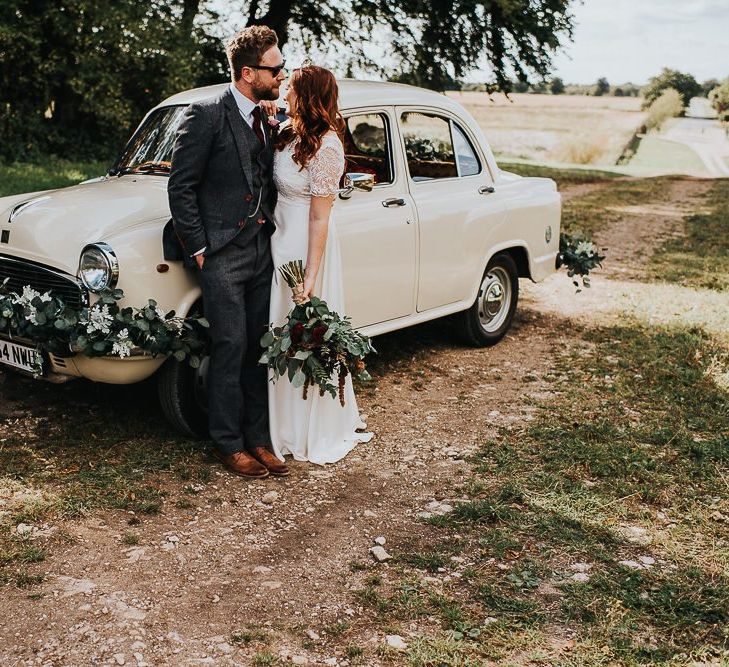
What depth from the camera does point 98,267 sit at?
4.52 meters

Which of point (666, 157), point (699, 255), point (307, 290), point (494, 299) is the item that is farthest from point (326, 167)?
point (666, 157)

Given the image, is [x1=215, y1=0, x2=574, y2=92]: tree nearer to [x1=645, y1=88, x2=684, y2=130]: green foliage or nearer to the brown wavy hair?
the brown wavy hair

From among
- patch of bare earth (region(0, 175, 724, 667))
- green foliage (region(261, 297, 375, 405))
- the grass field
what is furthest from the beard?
the grass field

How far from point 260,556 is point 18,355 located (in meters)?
1.87

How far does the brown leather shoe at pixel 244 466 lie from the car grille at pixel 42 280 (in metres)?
1.15

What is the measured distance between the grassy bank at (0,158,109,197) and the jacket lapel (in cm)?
800

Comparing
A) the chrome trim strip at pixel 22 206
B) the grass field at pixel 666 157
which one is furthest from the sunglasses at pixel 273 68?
the grass field at pixel 666 157

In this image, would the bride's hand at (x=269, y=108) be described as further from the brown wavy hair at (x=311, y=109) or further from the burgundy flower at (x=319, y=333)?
the burgundy flower at (x=319, y=333)

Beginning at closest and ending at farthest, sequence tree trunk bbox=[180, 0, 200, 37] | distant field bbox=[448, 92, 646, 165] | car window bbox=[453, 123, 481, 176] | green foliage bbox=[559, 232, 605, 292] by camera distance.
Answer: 1. car window bbox=[453, 123, 481, 176]
2. green foliage bbox=[559, 232, 605, 292]
3. tree trunk bbox=[180, 0, 200, 37]
4. distant field bbox=[448, 92, 646, 165]

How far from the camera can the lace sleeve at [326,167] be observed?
15.2 feet

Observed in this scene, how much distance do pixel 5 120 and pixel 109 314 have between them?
1520 centimetres

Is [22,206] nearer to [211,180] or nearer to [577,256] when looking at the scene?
[211,180]

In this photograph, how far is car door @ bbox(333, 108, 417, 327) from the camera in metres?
5.50

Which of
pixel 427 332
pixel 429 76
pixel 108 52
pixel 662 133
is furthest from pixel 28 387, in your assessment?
pixel 662 133
